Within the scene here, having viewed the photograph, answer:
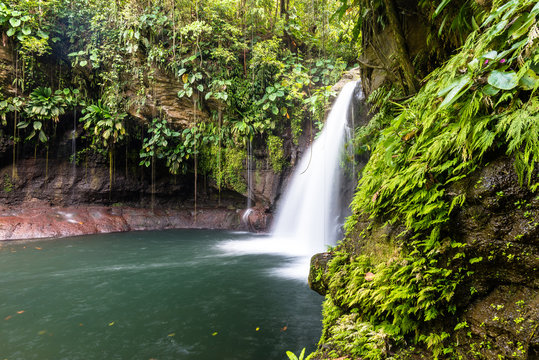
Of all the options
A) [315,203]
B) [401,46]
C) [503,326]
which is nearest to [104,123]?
[315,203]

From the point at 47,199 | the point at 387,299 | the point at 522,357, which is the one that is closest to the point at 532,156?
the point at 522,357

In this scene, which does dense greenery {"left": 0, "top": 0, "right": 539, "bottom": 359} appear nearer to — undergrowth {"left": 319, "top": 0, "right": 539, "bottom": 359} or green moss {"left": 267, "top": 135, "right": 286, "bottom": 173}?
green moss {"left": 267, "top": 135, "right": 286, "bottom": 173}

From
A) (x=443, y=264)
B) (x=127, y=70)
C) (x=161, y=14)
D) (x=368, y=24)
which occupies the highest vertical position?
(x=161, y=14)

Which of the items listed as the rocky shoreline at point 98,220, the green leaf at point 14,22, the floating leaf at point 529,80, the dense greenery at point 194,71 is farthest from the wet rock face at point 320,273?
the green leaf at point 14,22

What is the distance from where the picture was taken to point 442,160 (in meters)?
2.07

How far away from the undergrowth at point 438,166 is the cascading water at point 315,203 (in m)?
5.08

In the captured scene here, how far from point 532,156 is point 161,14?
11793 millimetres

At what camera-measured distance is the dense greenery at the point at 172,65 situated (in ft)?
33.9

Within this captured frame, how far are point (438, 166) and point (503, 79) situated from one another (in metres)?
0.63

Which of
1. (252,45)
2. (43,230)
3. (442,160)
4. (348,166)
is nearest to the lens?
(442,160)

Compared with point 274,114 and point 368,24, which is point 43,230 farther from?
point 368,24

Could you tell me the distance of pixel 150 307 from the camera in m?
4.56

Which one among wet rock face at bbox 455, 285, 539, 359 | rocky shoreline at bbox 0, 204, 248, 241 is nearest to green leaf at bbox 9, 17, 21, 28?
rocky shoreline at bbox 0, 204, 248, 241

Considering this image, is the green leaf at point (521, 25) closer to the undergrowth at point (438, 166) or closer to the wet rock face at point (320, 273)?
the undergrowth at point (438, 166)
